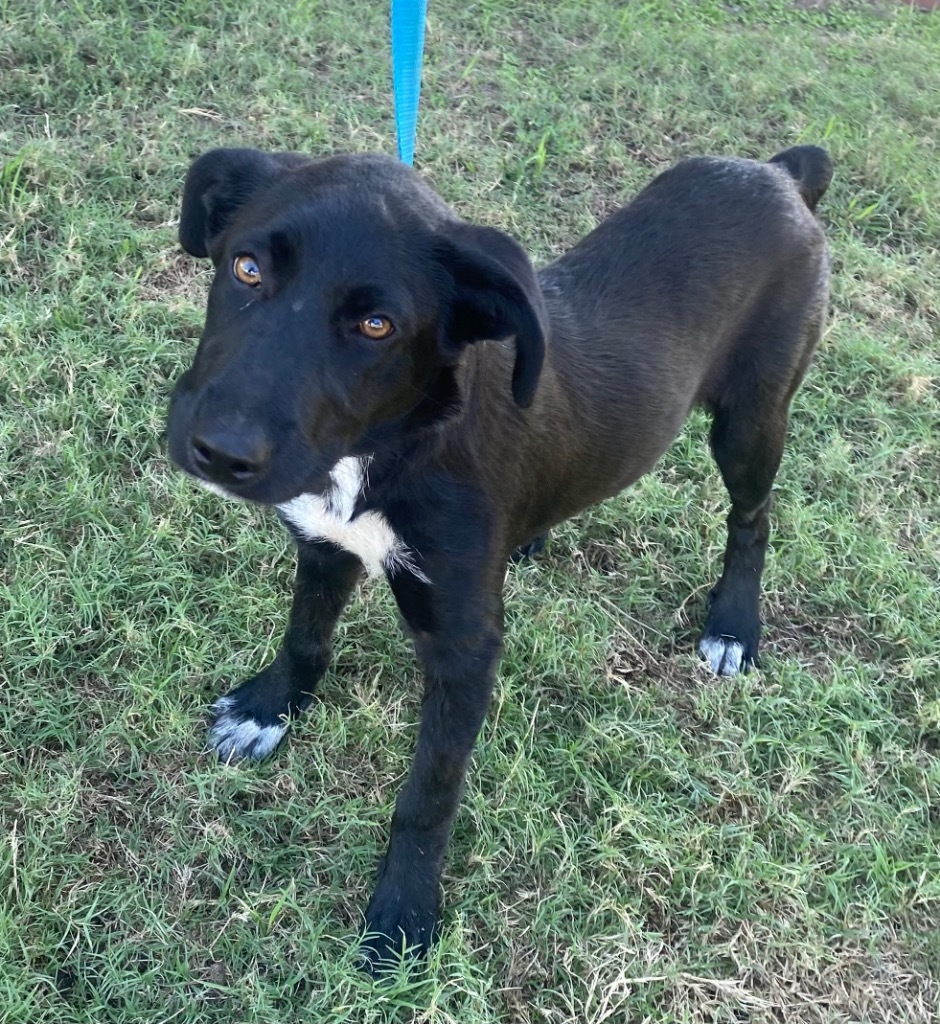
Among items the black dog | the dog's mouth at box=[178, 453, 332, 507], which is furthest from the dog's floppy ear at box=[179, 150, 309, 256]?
the dog's mouth at box=[178, 453, 332, 507]

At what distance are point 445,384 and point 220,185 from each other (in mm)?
695

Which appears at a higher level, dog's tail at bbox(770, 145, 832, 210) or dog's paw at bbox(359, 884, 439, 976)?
dog's tail at bbox(770, 145, 832, 210)

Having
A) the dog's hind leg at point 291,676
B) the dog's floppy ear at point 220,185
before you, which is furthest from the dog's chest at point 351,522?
the dog's floppy ear at point 220,185

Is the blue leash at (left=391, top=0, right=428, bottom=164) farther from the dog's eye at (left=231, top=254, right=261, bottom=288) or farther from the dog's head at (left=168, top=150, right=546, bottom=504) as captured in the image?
the dog's eye at (left=231, top=254, right=261, bottom=288)

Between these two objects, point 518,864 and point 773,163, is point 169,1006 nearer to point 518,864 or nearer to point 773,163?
point 518,864

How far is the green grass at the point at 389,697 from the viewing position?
2.44 m

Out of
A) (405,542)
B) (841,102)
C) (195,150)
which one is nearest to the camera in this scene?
(405,542)

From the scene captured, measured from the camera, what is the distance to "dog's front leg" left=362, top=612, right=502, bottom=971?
2.31 metres

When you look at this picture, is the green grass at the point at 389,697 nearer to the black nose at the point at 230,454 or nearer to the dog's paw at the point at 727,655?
the dog's paw at the point at 727,655

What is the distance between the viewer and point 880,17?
7691 mm

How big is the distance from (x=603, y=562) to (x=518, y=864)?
4.02 ft

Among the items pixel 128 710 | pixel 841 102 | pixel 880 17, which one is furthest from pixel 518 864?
pixel 880 17

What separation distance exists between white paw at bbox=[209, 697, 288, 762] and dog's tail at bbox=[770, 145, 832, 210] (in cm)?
236

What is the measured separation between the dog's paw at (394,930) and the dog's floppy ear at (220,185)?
65.9 inches
